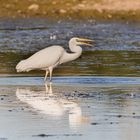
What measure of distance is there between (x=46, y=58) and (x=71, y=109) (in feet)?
13.4

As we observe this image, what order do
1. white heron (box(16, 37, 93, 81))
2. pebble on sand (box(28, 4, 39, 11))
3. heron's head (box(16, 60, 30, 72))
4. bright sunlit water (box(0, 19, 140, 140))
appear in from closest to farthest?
bright sunlit water (box(0, 19, 140, 140)) < heron's head (box(16, 60, 30, 72)) < white heron (box(16, 37, 93, 81)) < pebble on sand (box(28, 4, 39, 11))

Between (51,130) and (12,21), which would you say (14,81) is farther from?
(12,21)

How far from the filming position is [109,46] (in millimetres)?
19859

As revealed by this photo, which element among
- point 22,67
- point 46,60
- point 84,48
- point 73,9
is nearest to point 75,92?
point 22,67

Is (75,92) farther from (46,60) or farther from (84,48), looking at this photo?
(84,48)

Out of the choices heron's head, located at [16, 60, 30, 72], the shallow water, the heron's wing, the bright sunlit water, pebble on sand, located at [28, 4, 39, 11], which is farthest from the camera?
pebble on sand, located at [28, 4, 39, 11]

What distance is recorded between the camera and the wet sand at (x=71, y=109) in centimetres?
930

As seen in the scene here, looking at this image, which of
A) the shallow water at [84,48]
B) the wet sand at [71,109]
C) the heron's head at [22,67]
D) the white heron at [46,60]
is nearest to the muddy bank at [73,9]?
the shallow water at [84,48]

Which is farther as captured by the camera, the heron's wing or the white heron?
the heron's wing

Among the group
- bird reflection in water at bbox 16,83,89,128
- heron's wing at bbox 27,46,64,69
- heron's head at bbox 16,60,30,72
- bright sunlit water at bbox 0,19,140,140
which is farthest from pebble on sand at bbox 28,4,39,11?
bird reflection in water at bbox 16,83,89,128

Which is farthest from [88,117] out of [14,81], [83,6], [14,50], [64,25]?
[83,6]

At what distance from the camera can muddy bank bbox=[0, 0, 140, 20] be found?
2617cm

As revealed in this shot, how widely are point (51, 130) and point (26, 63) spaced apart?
5444 mm

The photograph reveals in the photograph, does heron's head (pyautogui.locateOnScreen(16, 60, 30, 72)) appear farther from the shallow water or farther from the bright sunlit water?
the shallow water
